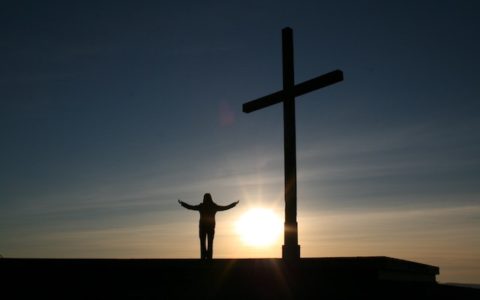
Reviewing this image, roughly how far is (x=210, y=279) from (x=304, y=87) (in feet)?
15.5

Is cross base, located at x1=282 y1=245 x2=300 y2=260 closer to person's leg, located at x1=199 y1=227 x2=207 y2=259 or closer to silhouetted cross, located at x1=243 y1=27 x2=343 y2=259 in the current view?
silhouetted cross, located at x1=243 y1=27 x2=343 y2=259

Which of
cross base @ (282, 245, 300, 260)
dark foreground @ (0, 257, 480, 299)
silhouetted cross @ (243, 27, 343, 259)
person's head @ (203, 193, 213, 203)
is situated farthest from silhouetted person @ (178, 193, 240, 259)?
dark foreground @ (0, 257, 480, 299)

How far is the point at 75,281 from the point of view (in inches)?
332

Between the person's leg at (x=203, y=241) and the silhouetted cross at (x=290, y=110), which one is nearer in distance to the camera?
the silhouetted cross at (x=290, y=110)

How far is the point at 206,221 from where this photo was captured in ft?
40.1

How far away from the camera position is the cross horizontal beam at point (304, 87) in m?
10.3

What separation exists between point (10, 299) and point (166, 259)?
9.52 feet

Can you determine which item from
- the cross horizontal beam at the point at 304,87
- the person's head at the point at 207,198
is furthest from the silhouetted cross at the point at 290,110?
the person's head at the point at 207,198

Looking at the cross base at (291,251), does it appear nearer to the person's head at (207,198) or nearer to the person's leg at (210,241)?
the person's leg at (210,241)

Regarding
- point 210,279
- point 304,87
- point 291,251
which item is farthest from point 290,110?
point 210,279

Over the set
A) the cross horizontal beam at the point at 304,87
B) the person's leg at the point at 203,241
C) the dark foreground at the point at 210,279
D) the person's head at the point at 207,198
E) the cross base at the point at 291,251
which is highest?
the cross horizontal beam at the point at 304,87

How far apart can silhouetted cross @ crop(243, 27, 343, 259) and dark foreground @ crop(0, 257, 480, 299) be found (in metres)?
1.64

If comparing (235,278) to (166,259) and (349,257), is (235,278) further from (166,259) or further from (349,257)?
(349,257)

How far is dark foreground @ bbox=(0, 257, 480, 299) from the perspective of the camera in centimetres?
715
